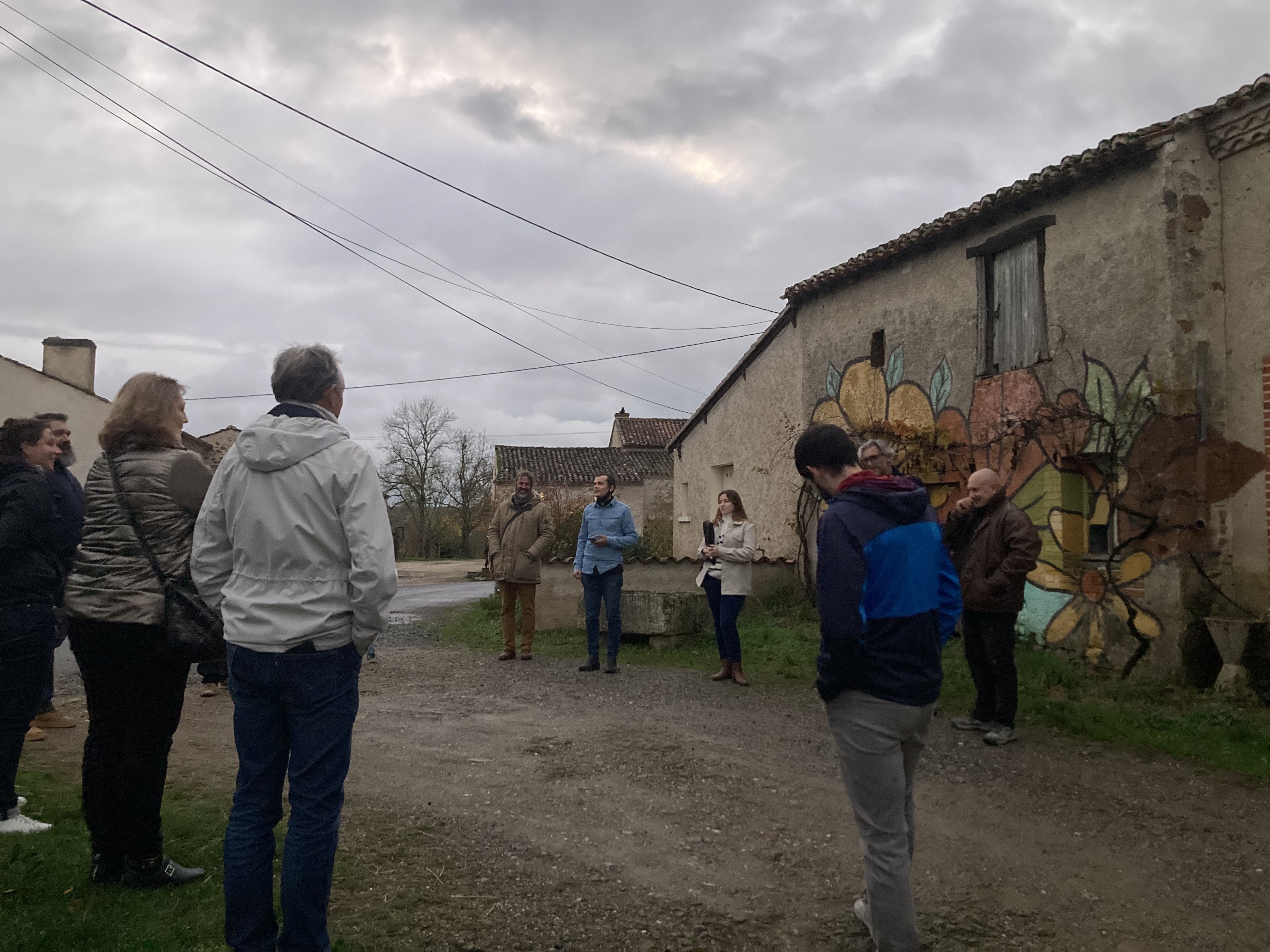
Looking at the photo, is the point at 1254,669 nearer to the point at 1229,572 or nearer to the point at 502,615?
the point at 1229,572

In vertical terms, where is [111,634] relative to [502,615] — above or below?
above

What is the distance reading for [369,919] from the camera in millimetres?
3240

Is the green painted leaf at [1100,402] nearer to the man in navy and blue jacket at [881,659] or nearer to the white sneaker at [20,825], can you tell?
the man in navy and blue jacket at [881,659]

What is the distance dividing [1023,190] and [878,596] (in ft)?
27.2

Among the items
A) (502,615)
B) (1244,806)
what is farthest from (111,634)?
(502,615)

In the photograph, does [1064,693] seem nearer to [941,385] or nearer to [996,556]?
[996,556]

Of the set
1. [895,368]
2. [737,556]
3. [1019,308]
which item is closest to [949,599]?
[737,556]

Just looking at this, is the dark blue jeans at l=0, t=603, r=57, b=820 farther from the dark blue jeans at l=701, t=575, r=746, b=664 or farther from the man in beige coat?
the man in beige coat

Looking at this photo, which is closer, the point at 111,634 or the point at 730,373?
the point at 111,634

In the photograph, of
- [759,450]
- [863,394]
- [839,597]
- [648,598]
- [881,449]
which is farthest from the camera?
[759,450]

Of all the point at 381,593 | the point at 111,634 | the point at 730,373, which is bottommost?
the point at 111,634

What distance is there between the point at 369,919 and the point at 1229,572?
7939 mm

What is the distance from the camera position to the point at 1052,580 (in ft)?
30.3

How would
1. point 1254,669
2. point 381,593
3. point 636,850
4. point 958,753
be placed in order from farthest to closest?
point 1254,669 < point 958,753 < point 636,850 < point 381,593
